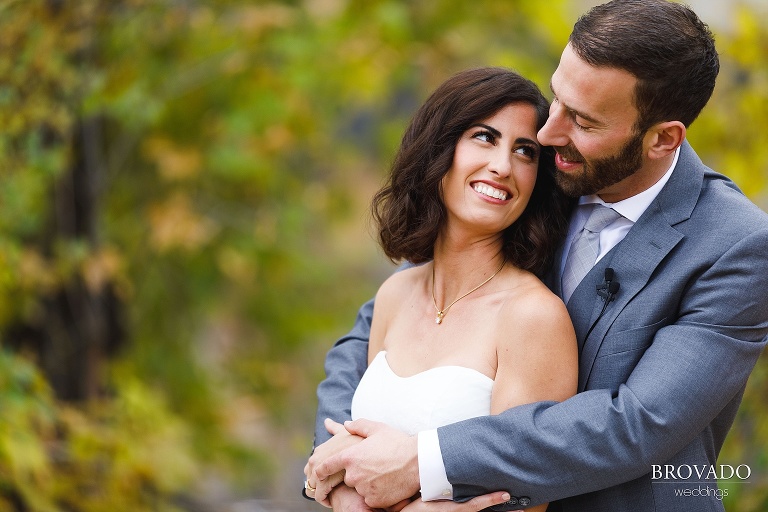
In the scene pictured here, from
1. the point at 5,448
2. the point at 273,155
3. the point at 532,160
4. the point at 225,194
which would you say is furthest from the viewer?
the point at 225,194

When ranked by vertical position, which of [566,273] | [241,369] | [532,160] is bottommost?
[566,273]

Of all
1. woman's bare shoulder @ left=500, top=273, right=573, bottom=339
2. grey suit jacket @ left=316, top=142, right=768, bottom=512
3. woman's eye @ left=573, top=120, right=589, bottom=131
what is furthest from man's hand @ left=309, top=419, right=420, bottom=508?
woman's eye @ left=573, top=120, right=589, bottom=131

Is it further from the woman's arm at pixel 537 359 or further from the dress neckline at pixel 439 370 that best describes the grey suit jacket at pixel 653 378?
the dress neckline at pixel 439 370

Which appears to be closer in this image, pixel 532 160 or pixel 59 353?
pixel 532 160

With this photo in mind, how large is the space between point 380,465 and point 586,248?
0.86 meters

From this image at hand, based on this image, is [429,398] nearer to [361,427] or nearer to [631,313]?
[361,427]

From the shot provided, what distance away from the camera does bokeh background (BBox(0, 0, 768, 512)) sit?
4605 mm

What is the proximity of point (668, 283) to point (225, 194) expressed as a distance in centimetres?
503

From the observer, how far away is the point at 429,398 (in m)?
2.49

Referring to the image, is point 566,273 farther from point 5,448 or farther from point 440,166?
point 5,448

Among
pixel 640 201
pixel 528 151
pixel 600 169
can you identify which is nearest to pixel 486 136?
pixel 528 151

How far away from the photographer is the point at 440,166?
2.68 m

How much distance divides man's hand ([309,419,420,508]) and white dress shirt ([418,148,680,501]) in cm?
3

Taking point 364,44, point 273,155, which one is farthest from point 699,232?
point 273,155
